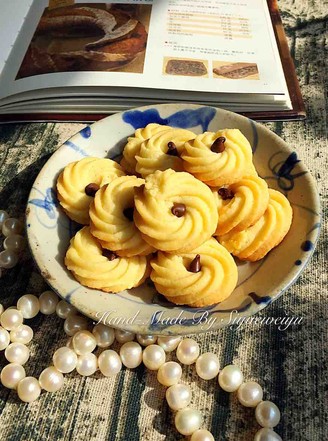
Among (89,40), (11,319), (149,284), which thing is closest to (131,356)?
(149,284)

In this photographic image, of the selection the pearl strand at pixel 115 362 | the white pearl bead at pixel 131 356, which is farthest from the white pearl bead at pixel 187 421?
the white pearl bead at pixel 131 356

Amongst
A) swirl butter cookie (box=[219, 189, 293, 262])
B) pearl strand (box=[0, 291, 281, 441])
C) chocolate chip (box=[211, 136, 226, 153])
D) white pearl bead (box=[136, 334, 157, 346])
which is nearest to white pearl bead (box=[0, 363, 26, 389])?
pearl strand (box=[0, 291, 281, 441])

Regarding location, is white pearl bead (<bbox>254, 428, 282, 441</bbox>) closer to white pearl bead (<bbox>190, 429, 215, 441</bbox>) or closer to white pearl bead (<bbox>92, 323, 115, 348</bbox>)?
white pearl bead (<bbox>190, 429, 215, 441</bbox>)

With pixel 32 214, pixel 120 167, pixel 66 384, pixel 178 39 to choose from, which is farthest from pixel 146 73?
pixel 66 384

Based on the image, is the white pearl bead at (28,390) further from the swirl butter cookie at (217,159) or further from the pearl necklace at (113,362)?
the swirl butter cookie at (217,159)

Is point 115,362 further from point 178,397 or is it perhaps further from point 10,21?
point 10,21

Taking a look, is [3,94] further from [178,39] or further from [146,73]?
[178,39]
